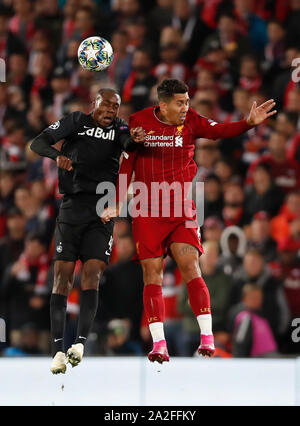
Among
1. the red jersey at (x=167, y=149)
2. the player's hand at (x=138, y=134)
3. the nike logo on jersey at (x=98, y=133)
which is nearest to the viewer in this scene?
the player's hand at (x=138, y=134)

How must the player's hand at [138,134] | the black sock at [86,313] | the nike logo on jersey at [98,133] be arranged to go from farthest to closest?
1. the nike logo on jersey at [98,133]
2. the black sock at [86,313]
3. the player's hand at [138,134]

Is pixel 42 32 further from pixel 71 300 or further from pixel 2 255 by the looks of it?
pixel 71 300

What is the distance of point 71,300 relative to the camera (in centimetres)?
1054

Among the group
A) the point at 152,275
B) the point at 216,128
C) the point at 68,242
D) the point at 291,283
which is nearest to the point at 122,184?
the point at 68,242

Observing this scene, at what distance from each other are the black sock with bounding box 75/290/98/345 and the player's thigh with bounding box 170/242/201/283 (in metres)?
0.70

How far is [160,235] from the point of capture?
7117mm

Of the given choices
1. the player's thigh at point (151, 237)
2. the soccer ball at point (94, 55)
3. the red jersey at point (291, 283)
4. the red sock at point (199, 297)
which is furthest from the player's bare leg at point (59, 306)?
the red jersey at point (291, 283)

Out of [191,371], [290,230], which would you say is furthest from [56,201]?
[191,371]

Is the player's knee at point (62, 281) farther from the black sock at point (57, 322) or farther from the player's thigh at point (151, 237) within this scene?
A: the player's thigh at point (151, 237)

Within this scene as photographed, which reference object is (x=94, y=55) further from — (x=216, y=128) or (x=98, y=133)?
(x=216, y=128)

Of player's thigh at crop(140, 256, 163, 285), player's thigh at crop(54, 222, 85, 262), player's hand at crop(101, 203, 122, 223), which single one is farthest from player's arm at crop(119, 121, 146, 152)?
player's thigh at crop(140, 256, 163, 285)

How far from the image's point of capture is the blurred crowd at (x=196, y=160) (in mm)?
9727

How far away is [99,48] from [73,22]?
6.51m

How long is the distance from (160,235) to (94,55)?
157 centimetres
